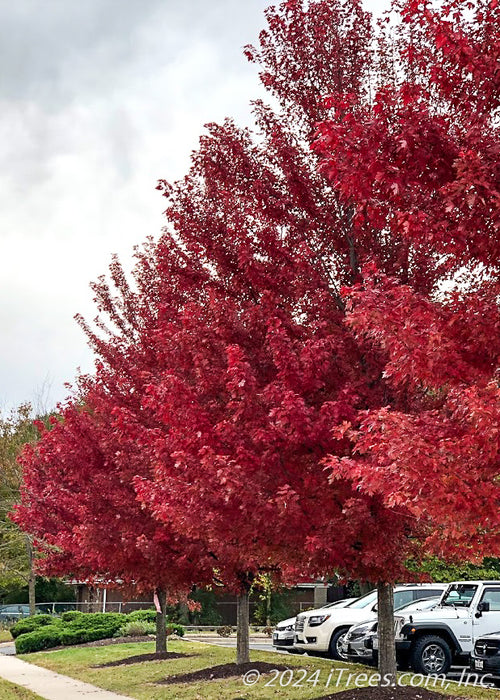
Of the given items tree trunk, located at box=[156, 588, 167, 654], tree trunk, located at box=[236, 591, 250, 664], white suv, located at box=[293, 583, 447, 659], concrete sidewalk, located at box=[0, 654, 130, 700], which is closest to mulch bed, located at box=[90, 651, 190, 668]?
tree trunk, located at box=[156, 588, 167, 654]

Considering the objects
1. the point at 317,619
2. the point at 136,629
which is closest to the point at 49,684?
the point at 317,619

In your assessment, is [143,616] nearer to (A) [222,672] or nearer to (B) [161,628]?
(B) [161,628]

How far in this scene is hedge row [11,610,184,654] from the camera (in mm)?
24844

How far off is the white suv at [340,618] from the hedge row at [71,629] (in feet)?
28.5

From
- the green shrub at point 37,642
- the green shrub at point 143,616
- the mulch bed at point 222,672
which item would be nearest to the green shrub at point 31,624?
the green shrub at point 143,616

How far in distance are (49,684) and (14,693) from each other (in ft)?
6.12

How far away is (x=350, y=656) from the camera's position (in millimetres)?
17031

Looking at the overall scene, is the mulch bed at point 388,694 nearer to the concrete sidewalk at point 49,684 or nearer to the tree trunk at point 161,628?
the concrete sidewalk at point 49,684

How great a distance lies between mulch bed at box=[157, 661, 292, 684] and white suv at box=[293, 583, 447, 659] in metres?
3.93

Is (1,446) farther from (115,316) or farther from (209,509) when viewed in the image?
(209,509)

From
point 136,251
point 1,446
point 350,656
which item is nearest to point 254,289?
point 136,251

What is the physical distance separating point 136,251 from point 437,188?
11494 mm

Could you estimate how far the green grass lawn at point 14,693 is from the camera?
13586 millimetres

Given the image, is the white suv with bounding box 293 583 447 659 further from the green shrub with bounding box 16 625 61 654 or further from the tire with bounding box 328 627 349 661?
the green shrub with bounding box 16 625 61 654
